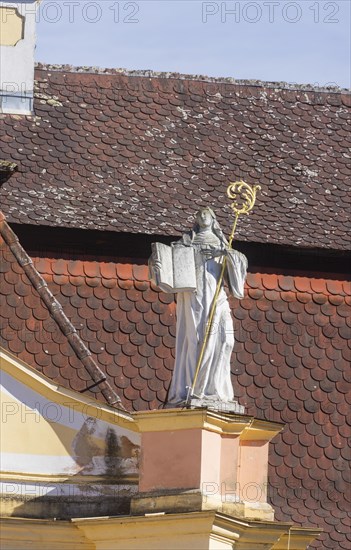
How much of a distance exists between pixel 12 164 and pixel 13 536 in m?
4.26

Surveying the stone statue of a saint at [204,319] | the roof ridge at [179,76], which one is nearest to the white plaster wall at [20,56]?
the roof ridge at [179,76]

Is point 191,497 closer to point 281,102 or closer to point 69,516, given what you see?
point 69,516

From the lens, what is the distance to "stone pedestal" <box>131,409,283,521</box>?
780 inches

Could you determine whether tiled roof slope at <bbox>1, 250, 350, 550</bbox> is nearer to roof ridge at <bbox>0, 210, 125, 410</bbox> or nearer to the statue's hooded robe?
roof ridge at <bbox>0, 210, 125, 410</bbox>

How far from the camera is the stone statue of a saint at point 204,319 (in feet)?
66.0

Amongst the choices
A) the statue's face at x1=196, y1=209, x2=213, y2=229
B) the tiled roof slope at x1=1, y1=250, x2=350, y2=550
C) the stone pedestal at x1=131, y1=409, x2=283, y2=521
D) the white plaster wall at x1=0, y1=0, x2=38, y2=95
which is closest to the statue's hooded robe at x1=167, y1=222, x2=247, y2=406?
the statue's face at x1=196, y1=209, x2=213, y2=229

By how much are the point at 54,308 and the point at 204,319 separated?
2.81 meters

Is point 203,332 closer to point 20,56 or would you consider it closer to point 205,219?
point 205,219

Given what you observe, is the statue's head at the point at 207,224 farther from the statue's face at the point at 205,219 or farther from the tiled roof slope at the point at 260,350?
the tiled roof slope at the point at 260,350

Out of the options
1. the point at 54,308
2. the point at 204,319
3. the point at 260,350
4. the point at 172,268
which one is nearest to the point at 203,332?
the point at 204,319

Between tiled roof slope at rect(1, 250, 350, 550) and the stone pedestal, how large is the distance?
2.70m

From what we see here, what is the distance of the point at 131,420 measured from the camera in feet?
67.5

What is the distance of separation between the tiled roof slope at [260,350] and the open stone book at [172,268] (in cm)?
289

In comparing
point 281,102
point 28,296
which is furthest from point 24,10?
point 28,296
